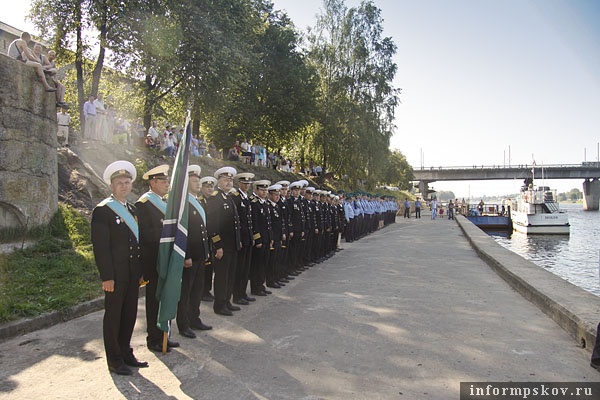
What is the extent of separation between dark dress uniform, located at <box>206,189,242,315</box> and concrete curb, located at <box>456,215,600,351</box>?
4420 mm

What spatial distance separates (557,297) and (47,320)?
7005 millimetres

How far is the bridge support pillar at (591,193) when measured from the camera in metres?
86.2

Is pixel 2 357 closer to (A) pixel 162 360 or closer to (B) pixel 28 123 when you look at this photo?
(A) pixel 162 360

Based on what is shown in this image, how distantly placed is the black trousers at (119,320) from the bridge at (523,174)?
7508 cm

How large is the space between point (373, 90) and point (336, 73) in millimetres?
3308

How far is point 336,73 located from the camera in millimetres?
35469

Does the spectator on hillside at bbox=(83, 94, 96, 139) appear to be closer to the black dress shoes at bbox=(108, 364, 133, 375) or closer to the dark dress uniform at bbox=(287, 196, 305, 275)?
the dark dress uniform at bbox=(287, 196, 305, 275)

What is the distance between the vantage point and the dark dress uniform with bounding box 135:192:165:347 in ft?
16.4

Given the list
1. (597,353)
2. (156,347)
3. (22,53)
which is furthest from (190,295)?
(22,53)

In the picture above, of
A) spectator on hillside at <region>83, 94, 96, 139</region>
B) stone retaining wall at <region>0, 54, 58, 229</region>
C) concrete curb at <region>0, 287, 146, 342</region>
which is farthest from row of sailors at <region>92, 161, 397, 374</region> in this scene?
spectator on hillside at <region>83, 94, 96, 139</region>

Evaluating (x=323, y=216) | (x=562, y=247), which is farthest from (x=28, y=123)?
(x=562, y=247)

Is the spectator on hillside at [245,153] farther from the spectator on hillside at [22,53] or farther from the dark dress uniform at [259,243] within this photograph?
the dark dress uniform at [259,243]

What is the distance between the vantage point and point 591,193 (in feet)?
290

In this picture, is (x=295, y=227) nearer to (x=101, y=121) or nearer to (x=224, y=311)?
(x=224, y=311)
